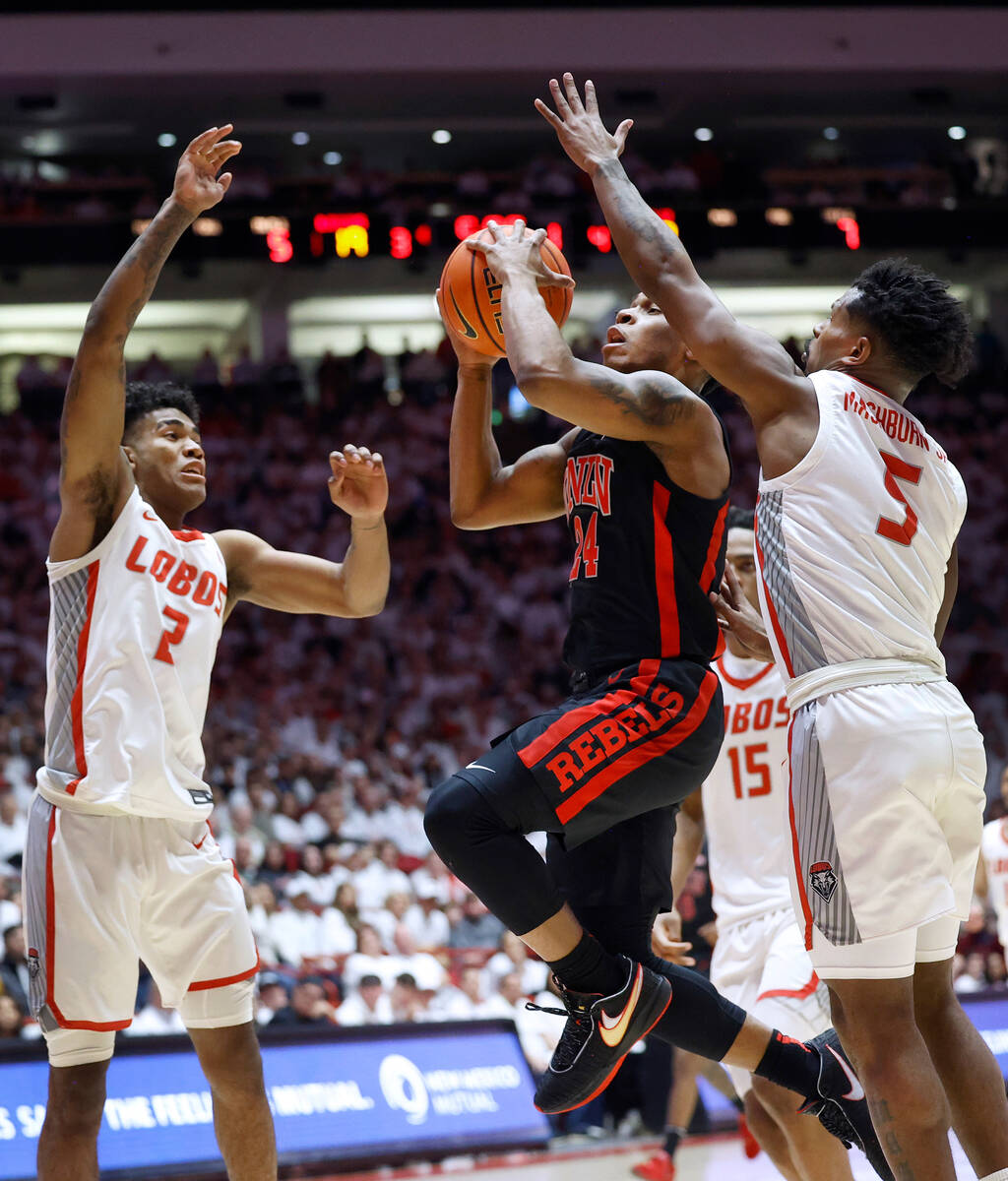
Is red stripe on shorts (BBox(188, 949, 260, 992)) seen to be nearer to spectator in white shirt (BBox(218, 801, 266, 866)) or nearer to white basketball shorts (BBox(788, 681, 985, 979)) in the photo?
white basketball shorts (BBox(788, 681, 985, 979))

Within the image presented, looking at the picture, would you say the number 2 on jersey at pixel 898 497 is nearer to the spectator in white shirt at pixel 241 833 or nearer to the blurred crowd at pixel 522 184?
the spectator in white shirt at pixel 241 833

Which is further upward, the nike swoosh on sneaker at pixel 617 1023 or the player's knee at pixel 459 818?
the player's knee at pixel 459 818

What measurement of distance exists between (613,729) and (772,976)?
1805 mm

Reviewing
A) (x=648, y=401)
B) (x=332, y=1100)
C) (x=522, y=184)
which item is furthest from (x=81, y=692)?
(x=522, y=184)

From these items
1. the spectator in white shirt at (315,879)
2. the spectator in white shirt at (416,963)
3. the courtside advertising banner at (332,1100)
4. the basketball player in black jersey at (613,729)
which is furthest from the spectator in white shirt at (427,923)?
the basketball player in black jersey at (613,729)

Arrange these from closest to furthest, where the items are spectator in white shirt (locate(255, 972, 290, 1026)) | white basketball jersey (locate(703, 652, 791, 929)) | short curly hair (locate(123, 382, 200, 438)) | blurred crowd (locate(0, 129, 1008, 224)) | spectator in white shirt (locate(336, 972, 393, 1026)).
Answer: short curly hair (locate(123, 382, 200, 438))
white basketball jersey (locate(703, 652, 791, 929))
spectator in white shirt (locate(255, 972, 290, 1026))
spectator in white shirt (locate(336, 972, 393, 1026))
blurred crowd (locate(0, 129, 1008, 224))

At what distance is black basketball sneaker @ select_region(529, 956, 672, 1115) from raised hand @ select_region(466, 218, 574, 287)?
5.95 feet

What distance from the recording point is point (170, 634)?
420 cm

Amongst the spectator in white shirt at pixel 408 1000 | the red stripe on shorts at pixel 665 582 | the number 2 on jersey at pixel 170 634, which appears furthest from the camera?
the spectator in white shirt at pixel 408 1000

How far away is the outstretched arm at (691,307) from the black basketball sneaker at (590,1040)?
1.42m

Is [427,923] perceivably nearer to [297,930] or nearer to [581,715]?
[297,930]

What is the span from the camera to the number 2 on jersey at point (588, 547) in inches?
149

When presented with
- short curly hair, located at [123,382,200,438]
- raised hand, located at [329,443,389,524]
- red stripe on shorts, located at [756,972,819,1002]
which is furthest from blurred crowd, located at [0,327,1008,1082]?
short curly hair, located at [123,382,200,438]

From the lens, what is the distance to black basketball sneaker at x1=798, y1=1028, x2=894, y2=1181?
12.9 ft
